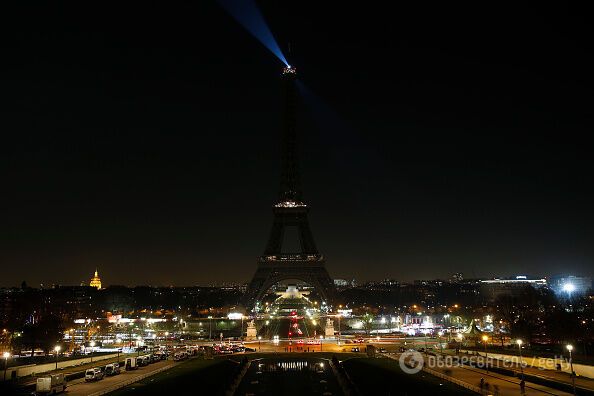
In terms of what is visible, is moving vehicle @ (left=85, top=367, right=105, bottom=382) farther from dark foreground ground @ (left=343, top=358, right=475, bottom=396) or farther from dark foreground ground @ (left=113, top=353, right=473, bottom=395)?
dark foreground ground @ (left=343, top=358, right=475, bottom=396)

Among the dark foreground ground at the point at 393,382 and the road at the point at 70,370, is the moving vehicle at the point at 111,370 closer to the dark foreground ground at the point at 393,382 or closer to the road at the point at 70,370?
the road at the point at 70,370

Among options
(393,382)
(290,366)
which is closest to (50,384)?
(290,366)

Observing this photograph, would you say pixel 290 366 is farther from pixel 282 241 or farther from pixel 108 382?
pixel 282 241

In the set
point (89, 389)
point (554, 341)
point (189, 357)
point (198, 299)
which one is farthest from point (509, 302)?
point (198, 299)

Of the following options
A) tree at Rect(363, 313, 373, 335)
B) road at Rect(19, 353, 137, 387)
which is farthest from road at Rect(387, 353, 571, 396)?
tree at Rect(363, 313, 373, 335)

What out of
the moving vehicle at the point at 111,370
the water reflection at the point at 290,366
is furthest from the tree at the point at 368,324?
the moving vehicle at the point at 111,370

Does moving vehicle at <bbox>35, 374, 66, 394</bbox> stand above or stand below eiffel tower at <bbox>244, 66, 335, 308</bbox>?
below

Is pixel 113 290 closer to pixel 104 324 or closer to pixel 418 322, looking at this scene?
pixel 104 324
